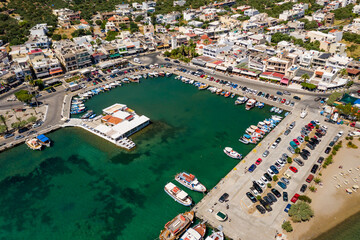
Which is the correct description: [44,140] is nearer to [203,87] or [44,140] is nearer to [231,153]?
[231,153]

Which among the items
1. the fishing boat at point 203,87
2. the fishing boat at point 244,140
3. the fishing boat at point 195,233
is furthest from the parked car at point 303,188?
the fishing boat at point 203,87

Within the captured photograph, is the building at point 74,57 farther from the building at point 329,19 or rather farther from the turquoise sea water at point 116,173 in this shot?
the building at point 329,19

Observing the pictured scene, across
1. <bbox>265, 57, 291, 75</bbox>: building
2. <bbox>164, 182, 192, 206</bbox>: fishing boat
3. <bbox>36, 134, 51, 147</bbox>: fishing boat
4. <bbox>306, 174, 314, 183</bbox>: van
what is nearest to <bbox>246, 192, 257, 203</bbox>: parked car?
<bbox>164, 182, 192, 206</bbox>: fishing boat

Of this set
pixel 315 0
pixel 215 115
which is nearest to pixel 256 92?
pixel 215 115

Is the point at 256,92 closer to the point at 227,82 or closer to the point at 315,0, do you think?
the point at 227,82

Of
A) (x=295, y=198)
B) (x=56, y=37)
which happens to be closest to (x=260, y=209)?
(x=295, y=198)
